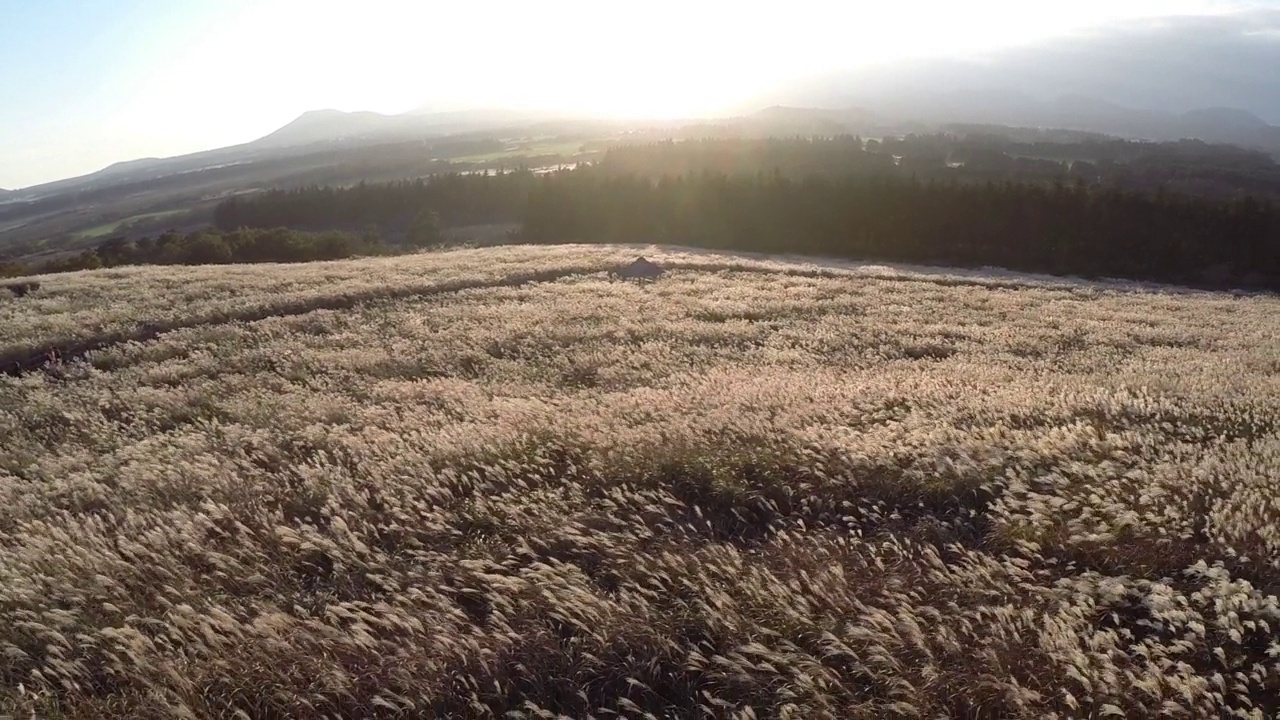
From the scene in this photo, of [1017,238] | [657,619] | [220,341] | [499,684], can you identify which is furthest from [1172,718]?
[1017,238]

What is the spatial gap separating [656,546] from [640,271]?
27767 millimetres

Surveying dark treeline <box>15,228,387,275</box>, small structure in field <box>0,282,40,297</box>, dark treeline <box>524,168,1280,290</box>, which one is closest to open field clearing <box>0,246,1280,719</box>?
small structure in field <box>0,282,40,297</box>

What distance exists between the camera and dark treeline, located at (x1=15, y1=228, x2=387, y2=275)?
176 ft

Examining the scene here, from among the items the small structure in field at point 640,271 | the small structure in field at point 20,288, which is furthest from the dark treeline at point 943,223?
the small structure in field at point 20,288

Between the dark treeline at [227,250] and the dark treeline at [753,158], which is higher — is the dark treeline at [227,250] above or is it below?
below

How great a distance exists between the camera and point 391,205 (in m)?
97.8

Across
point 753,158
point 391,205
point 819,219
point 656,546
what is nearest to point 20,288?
point 656,546

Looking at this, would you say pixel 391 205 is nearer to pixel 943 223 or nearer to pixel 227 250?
pixel 227 250

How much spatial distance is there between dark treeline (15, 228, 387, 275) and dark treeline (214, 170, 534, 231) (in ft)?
105

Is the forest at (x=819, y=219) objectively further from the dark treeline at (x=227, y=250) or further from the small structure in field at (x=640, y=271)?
the small structure in field at (x=640, y=271)

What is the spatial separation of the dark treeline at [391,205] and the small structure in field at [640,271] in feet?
185

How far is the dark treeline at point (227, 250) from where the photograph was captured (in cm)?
5353

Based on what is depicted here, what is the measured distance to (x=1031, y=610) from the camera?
14.7 ft

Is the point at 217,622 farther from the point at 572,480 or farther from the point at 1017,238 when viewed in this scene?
the point at 1017,238
